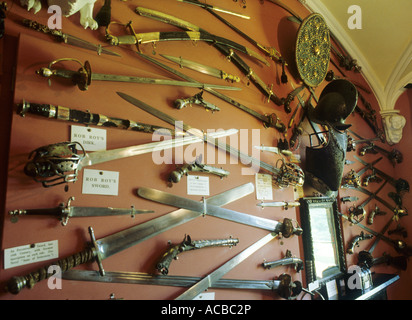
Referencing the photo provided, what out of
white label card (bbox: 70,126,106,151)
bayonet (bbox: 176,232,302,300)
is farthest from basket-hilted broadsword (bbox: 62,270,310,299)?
white label card (bbox: 70,126,106,151)

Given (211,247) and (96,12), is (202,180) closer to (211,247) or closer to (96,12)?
(211,247)

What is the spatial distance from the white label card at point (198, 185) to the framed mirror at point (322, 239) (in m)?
1.38

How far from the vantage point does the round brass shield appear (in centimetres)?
335

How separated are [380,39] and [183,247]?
4.70 m

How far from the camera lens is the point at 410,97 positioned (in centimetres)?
527

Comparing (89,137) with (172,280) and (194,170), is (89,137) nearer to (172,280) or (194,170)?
(194,170)

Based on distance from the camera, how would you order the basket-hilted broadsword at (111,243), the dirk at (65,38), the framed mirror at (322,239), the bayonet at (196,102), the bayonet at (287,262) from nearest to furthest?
the basket-hilted broadsword at (111,243), the dirk at (65,38), the bayonet at (196,102), the bayonet at (287,262), the framed mirror at (322,239)

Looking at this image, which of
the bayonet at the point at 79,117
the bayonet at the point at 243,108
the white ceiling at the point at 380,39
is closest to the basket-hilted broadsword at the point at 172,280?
the bayonet at the point at 79,117

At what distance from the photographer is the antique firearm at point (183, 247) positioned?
5.68ft

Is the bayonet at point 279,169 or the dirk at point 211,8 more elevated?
the dirk at point 211,8

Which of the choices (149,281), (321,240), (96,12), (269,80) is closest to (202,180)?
(149,281)

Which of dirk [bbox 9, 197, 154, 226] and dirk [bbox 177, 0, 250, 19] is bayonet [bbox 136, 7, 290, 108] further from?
dirk [bbox 9, 197, 154, 226]

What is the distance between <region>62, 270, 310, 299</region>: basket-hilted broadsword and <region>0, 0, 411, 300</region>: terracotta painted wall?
0.03 m

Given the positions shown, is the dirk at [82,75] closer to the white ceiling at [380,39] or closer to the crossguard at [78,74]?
the crossguard at [78,74]
